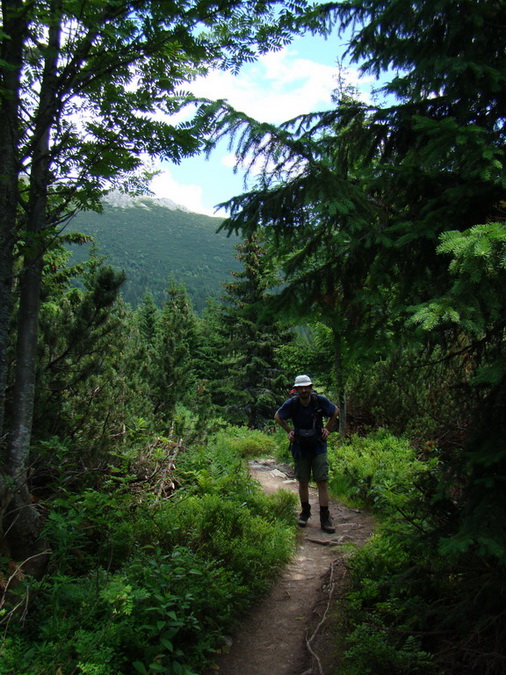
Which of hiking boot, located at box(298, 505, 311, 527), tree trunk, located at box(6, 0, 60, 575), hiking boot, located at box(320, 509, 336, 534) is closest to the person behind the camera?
tree trunk, located at box(6, 0, 60, 575)

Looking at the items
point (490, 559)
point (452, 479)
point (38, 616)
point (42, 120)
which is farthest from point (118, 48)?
point (490, 559)

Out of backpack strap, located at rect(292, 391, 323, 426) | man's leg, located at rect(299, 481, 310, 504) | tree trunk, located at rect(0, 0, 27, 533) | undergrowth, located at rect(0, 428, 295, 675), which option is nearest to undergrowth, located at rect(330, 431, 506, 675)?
undergrowth, located at rect(0, 428, 295, 675)

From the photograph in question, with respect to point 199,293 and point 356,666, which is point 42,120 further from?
point 199,293

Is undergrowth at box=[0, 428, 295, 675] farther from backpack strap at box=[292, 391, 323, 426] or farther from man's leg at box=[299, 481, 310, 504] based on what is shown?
backpack strap at box=[292, 391, 323, 426]

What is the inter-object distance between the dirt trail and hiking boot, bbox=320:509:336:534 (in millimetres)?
79

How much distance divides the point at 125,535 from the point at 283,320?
2.71 metres

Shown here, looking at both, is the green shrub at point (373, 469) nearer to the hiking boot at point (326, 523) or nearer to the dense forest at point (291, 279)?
the hiking boot at point (326, 523)

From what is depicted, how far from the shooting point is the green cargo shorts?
240 inches

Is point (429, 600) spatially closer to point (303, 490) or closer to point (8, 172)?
point (303, 490)

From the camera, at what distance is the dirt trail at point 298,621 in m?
3.47

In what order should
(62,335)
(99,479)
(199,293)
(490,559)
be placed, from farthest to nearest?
(199,293), (99,479), (62,335), (490,559)

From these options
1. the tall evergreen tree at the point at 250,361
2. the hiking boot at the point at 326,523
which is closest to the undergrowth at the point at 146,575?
the hiking boot at the point at 326,523

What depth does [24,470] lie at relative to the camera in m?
3.49

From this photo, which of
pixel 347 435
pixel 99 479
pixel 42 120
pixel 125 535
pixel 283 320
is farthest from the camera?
pixel 347 435
